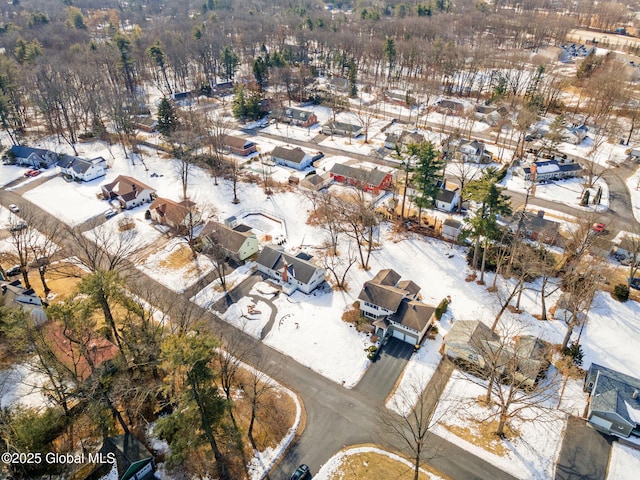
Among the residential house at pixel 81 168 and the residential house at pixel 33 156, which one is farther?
the residential house at pixel 33 156

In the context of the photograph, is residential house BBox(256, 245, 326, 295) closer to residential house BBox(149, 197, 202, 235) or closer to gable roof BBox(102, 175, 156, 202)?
residential house BBox(149, 197, 202, 235)

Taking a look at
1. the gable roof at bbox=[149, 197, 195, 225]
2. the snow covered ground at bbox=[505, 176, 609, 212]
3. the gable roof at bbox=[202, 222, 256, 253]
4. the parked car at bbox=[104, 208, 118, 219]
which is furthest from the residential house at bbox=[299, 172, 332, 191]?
the snow covered ground at bbox=[505, 176, 609, 212]

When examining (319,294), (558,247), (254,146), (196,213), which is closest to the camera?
(319,294)

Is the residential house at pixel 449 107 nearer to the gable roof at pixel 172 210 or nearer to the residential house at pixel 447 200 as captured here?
the residential house at pixel 447 200

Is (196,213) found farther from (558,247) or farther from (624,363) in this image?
(624,363)

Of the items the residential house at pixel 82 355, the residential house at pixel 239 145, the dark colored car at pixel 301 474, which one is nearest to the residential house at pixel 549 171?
the residential house at pixel 239 145

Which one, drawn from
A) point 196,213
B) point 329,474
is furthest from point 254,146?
point 329,474
